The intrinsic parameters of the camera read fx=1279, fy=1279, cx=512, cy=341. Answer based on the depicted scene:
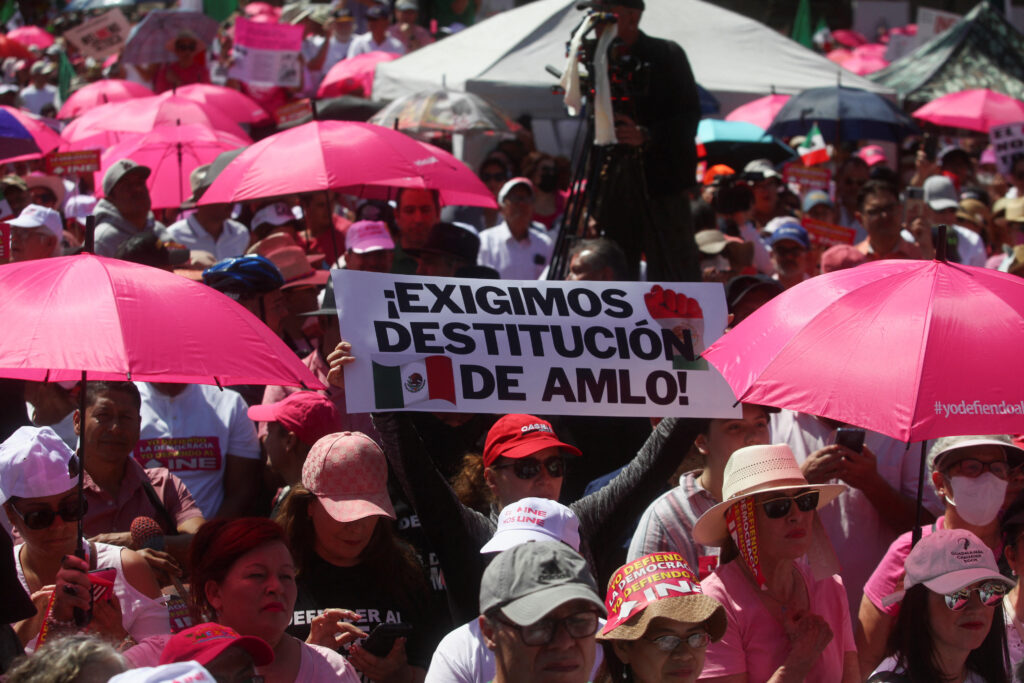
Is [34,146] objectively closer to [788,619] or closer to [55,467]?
[55,467]

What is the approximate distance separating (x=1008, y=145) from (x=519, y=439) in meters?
9.08

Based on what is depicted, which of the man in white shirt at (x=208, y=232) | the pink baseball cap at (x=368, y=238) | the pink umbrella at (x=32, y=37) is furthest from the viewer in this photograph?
the pink umbrella at (x=32, y=37)

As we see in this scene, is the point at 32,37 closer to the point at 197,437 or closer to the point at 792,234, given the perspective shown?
the point at 792,234

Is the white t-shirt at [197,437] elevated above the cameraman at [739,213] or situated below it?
above

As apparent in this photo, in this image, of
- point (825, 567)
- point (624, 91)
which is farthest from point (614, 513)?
point (624, 91)

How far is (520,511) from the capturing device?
3.50 m

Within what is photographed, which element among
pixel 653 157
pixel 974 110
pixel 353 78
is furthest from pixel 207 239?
pixel 974 110

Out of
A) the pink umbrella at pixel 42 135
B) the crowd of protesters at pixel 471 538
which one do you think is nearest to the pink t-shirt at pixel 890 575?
the crowd of protesters at pixel 471 538

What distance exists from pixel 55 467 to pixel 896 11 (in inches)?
1088

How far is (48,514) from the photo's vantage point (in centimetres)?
388

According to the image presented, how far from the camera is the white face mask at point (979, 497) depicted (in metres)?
4.21

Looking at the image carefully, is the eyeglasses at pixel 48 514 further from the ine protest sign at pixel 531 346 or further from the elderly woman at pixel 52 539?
the ine protest sign at pixel 531 346

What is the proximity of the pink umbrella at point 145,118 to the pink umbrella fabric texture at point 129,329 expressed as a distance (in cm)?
644

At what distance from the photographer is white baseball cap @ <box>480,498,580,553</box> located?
3.37m
